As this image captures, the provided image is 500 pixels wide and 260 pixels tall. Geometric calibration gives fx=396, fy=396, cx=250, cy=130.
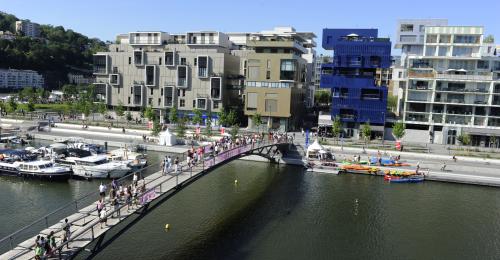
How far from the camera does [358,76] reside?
77625mm

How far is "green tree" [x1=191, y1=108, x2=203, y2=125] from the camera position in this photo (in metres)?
83.9

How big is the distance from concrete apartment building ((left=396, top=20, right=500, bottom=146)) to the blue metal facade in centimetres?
624

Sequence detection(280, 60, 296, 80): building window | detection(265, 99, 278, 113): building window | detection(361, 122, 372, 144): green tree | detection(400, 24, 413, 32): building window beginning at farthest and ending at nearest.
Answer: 1. detection(400, 24, 413, 32): building window
2. detection(265, 99, 278, 113): building window
3. detection(280, 60, 296, 80): building window
4. detection(361, 122, 372, 144): green tree

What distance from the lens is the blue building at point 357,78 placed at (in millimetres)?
75875

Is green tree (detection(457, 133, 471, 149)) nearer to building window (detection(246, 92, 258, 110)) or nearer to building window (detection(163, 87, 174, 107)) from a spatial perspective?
building window (detection(246, 92, 258, 110))

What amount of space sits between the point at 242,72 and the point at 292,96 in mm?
20880

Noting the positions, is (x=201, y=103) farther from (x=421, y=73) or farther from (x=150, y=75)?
(x=421, y=73)

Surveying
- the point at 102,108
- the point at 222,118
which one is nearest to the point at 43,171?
the point at 222,118

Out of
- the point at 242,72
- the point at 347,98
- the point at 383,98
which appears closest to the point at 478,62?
the point at 383,98

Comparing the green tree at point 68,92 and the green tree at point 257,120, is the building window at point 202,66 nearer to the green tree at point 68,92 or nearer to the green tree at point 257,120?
the green tree at point 257,120

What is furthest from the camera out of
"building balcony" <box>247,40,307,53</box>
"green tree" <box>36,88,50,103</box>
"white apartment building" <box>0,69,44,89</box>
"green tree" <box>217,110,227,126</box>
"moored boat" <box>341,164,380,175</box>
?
"white apartment building" <box>0,69,44,89</box>

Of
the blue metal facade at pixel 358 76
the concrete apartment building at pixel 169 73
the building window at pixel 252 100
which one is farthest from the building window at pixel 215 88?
the blue metal facade at pixel 358 76

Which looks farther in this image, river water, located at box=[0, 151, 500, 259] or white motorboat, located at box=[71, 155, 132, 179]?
white motorboat, located at box=[71, 155, 132, 179]

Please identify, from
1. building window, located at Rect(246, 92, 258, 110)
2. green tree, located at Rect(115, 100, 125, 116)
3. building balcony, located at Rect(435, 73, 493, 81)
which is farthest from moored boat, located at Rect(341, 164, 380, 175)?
green tree, located at Rect(115, 100, 125, 116)
